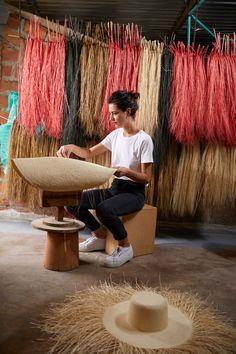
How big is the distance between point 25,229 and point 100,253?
805mm

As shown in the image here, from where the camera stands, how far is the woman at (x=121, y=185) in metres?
2.38

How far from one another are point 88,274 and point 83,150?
99 cm

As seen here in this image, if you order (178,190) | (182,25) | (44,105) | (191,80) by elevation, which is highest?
(182,25)

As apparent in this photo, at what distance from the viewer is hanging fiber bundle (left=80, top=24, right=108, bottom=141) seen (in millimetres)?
2924

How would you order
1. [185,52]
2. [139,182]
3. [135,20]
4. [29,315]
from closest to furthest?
[29,315] → [139,182] → [185,52] → [135,20]

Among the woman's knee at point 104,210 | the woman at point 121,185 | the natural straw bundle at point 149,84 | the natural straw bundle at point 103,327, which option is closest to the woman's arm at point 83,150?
the woman at point 121,185

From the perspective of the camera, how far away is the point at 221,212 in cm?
338

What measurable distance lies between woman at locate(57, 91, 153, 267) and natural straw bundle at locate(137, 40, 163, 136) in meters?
0.29

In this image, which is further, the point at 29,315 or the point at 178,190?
the point at 178,190

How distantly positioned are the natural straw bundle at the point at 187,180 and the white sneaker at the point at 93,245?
2.39 ft

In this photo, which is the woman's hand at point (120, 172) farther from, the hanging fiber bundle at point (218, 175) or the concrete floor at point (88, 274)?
the hanging fiber bundle at point (218, 175)

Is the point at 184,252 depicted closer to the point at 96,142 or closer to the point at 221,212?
the point at 221,212

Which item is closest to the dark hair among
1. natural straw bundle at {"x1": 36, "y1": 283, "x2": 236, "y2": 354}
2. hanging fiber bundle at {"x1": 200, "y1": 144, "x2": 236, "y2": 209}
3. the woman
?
the woman

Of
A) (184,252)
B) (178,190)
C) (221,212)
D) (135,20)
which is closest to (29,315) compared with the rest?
(184,252)
